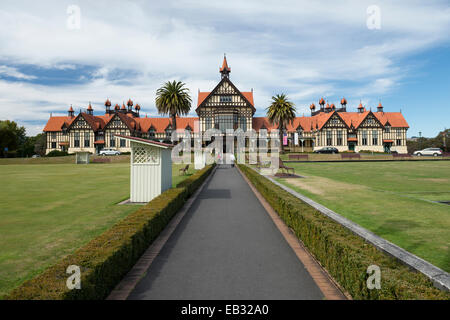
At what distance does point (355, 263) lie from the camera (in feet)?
13.1

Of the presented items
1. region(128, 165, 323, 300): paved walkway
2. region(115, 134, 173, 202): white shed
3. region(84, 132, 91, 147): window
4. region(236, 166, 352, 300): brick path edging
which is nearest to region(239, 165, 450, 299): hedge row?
region(236, 166, 352, 300): brick path edging

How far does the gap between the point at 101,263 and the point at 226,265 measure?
7.71 feet

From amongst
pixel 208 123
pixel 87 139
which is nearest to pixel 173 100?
pixel 208 123

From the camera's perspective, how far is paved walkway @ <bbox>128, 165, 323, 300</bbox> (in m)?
4.44

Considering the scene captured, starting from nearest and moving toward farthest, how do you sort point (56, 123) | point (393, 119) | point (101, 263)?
point (101, 263), point (56, 123), point (393, 119)

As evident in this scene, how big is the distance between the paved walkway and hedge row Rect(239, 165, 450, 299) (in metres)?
0.47

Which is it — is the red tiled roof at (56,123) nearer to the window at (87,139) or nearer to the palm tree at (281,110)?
the window at (87,139)

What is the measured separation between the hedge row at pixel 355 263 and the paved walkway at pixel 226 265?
47cm

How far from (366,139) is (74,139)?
75117mm

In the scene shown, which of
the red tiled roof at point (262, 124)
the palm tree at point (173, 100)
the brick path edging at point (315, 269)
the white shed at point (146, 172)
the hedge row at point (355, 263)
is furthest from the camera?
the red tiled roof at point (262, 124)

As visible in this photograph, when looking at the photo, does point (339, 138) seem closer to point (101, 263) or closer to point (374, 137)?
point (374, 137)

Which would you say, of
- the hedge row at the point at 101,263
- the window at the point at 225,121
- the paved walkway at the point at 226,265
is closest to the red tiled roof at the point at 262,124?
the window at the point at 225,121

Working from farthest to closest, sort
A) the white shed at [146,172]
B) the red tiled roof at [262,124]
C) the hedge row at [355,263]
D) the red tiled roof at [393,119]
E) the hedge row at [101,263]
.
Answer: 1. the red tiled roof at [393,119]
2. the red tiled roof at [262,124]
3. the white shed at [146,172]
4. the hedge row at [101,263]
5. the hedge row at [355,263]

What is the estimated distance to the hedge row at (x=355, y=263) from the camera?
10.8 feet
